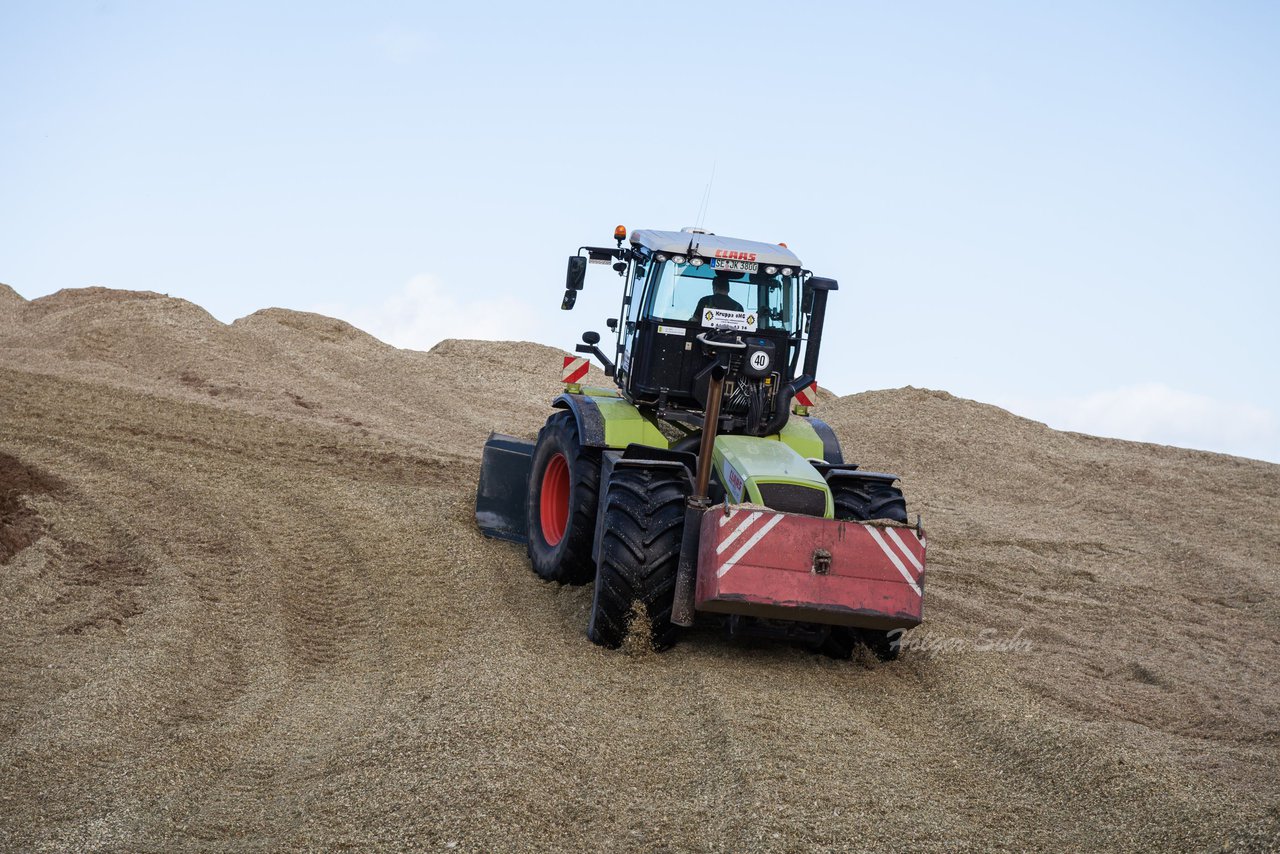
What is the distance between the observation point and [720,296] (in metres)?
9.07

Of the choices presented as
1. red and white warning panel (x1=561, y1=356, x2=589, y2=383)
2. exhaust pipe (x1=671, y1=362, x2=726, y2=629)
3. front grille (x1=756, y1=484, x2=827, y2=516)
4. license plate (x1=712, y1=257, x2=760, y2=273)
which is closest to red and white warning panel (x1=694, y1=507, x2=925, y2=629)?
exhaust pipe (x1=671, y1=362, x2=726, y2=629)

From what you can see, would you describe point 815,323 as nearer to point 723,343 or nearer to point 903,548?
point 723,343

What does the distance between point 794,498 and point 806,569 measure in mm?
548

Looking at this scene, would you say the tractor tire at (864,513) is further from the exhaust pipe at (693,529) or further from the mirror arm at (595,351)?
the mirror arm at (595,351)

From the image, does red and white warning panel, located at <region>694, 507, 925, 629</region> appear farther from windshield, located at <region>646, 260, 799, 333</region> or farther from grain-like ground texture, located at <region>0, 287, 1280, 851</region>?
windshield, located at <region>646, 260, 799, 333</region>

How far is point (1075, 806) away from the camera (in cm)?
593

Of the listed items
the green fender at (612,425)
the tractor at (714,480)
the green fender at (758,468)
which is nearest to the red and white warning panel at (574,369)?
the tractor at (714,480)

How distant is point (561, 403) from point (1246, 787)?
17.9 ft

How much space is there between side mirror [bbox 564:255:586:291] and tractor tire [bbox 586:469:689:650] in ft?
6.37

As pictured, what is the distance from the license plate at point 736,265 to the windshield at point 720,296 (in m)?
0.06

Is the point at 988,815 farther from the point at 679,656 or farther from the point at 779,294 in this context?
the point at 779,294

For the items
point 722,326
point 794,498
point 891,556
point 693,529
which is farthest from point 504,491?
point 891,556

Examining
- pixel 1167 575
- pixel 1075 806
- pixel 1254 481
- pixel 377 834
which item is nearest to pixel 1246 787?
pixel 1075 806

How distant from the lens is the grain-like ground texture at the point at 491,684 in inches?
215
